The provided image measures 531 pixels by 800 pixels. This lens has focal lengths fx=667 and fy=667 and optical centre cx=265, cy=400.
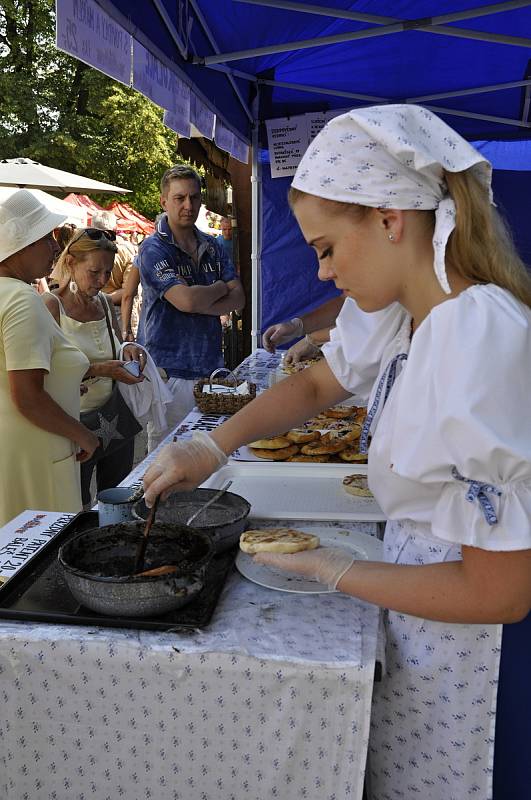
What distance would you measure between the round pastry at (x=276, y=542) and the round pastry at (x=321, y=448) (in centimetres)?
103

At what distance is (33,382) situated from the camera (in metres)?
2.93

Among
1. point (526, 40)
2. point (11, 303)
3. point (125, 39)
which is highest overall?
point (526, 40)

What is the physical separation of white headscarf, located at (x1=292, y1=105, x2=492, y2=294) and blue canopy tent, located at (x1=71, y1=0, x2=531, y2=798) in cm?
212

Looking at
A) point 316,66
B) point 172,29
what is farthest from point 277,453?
point 316,66

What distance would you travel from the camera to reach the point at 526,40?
4.61 m

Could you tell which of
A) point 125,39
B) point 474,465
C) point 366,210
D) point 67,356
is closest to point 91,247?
point 67,356

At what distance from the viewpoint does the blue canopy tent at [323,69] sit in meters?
4.16

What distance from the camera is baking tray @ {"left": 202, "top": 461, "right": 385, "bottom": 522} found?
6.72ft

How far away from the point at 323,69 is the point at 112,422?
12.9 ft

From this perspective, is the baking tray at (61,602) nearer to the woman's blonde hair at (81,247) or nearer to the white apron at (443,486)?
the white apron at (443,486)

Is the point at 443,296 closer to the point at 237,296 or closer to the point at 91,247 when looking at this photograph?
the point at 91,247

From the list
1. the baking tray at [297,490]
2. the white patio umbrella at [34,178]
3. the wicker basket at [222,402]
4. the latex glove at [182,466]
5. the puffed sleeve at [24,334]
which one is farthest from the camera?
the white patio umbrella at [34,178]

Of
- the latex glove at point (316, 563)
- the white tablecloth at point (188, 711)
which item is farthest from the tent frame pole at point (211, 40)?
the white tablecloth at point (188, 711)

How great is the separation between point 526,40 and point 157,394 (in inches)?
139
